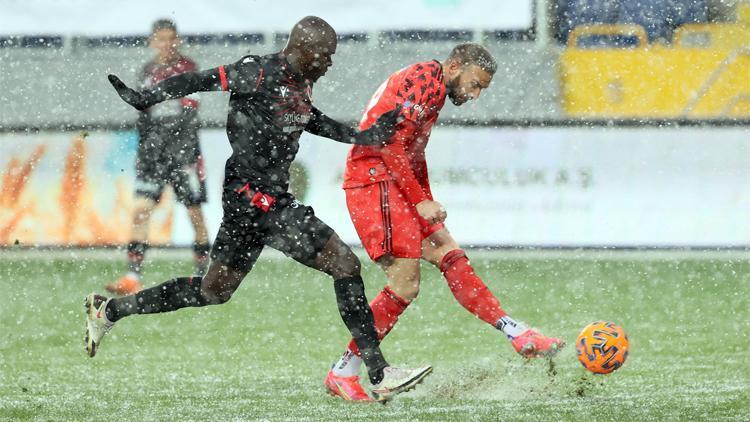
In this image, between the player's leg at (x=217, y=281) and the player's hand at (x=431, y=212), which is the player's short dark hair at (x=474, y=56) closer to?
the player's hand at (x=431, y=212)

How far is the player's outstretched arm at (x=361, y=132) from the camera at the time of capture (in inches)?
249

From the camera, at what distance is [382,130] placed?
634 cm

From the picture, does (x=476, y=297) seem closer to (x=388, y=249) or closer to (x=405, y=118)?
(x=388, y=249)

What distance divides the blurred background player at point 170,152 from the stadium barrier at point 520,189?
6.12ft

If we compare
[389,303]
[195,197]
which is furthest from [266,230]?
[195,197]

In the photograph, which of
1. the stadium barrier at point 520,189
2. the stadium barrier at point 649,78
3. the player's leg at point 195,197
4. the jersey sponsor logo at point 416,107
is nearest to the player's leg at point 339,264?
the jersey sponsor logo at point 416,107

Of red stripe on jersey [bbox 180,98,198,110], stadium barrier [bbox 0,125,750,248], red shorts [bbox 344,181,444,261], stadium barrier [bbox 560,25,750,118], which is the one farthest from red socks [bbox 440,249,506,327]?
stadium barrier [bbox 560,25,750,118]

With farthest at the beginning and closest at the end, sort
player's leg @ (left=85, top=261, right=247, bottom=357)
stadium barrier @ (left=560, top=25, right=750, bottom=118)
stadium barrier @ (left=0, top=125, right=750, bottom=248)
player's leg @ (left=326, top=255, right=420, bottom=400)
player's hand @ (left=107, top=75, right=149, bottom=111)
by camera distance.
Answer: stadium barrier @ (left=560, top=25, right=750, bottom=118)
stadium barrier @ (left=0, top=125, right=750, bottom=248)
player's leg @ (left=326, top=255, right=420, bottom=400)
player's leg @ (left=85, top=261, right=247, bottom=357)
player's hand @ (left=107, top=75, right=149, bottom=111)

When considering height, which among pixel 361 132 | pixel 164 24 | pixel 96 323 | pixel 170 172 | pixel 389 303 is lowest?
pixel 96 323

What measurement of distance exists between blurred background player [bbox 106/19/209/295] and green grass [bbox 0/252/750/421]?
2.47 ft

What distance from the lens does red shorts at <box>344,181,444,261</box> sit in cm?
643

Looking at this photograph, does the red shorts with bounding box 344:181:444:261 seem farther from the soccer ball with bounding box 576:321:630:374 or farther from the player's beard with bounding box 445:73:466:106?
the soccer ball with bounding box 576:321:630:374

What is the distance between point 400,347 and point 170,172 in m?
3.13

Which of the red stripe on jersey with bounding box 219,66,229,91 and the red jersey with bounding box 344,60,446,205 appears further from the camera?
the red jersey with bounding box 344,60,446,205
